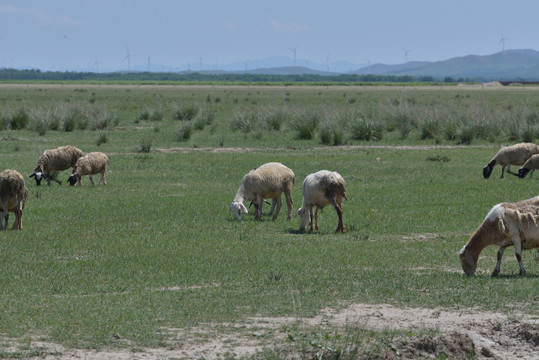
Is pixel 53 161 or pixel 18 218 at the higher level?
pixel 53 161

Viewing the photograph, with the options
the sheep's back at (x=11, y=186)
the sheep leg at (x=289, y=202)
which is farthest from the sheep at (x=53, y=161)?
the sheep leg at (x=289, y=202)

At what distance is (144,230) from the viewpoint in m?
16.5

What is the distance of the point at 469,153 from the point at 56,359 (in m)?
25.7

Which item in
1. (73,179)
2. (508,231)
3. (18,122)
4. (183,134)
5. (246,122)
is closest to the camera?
(508,231)

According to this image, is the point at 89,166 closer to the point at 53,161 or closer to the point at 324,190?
the point at 53,161

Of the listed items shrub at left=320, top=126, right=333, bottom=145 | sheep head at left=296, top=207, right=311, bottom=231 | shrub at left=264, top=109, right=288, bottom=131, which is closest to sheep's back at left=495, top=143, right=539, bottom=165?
sheep head at left=296, top=207, right=311, bottom=231

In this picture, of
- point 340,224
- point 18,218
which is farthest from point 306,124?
point 18,218

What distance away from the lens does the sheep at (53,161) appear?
23531mm

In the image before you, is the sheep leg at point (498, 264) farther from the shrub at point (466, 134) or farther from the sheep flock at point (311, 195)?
the shrub at point (466, 134)

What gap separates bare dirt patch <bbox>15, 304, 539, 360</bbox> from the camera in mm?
8641

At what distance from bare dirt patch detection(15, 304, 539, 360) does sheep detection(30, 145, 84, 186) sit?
15089 millimetres

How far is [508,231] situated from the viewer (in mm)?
11836

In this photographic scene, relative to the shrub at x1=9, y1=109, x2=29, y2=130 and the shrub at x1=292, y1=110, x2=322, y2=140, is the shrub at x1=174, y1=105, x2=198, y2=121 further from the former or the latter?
the shrub at x1=9, y1=109, x2=29, y2=130

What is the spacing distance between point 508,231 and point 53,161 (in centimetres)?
1585
